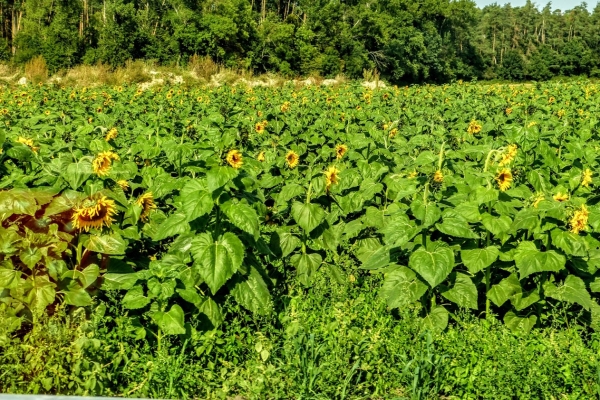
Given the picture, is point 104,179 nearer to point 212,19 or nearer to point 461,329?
point 461,329

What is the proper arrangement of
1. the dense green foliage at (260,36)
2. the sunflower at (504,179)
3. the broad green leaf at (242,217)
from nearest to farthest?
the broad green leaf at (242,217)
the sunflower at (504,179)
the dense green foliage at (260,36)

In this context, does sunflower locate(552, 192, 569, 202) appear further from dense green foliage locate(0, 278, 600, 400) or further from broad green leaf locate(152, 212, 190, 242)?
broad green leaf locate(152, 212, 190, 242)

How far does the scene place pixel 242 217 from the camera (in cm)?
349

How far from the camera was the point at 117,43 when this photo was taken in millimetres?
37750

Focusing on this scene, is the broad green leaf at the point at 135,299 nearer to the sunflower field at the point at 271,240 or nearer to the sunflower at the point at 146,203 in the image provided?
the sunflower field at the point at 271,240

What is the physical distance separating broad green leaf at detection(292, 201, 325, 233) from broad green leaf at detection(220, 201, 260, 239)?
78cm

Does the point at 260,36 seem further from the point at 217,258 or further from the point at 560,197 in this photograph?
the point at 217,258

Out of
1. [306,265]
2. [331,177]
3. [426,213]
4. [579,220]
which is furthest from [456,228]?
[331,177]

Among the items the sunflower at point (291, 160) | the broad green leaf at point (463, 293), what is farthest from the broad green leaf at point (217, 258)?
the sunflower at point (291, 160)

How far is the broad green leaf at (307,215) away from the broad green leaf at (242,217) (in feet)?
2.56

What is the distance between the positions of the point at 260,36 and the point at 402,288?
1615 inches

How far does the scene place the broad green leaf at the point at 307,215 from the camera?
429 centimetres

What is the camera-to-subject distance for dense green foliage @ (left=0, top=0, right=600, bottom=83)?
3806 cm

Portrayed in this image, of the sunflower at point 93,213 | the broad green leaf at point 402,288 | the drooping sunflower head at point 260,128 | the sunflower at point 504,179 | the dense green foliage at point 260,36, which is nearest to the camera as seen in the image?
the sunflower at point 93,213
